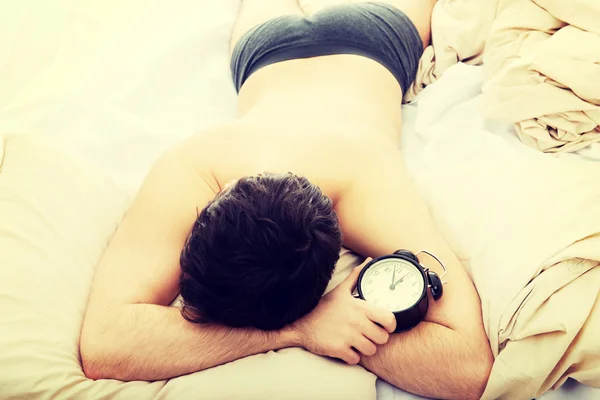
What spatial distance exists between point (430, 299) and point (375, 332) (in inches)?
5.2

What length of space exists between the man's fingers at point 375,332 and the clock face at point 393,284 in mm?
35

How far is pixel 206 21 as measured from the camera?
1.57 metres

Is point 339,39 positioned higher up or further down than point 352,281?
higher up

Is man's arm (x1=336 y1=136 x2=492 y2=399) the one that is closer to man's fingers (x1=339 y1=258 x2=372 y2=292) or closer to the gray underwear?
man's fingers (x1=339 y1=258 x2=372 y2=292)

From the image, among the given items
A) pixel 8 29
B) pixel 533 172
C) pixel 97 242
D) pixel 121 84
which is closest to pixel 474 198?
pixel 533 172

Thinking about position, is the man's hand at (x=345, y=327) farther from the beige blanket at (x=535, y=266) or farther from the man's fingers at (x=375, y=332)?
the beige blanket at (x=535, y=266)

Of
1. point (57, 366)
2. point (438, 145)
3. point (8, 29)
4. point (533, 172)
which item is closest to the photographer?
point (57, 366)

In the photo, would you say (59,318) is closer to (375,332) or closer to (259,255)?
(259,255)

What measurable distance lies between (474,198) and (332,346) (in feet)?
1.26

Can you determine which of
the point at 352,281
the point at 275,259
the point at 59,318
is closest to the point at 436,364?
the point at 352,281

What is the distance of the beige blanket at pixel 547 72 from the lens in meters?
1.03

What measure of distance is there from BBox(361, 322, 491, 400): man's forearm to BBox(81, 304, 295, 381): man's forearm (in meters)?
0.17

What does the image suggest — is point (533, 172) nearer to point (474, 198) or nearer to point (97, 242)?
point (474, 198)

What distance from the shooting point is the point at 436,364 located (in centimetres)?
78
